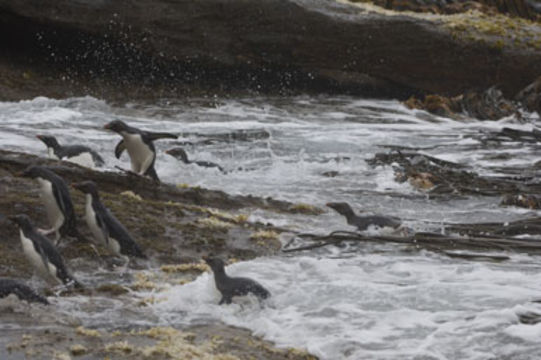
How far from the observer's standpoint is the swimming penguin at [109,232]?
7273mm

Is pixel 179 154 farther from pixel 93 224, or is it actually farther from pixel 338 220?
pixel 93 224

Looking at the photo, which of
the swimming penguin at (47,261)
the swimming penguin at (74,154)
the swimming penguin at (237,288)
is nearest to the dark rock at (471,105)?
the swimming penguin at (74,154)

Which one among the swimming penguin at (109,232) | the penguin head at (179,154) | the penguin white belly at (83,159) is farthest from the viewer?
the penguin head at (179,154)

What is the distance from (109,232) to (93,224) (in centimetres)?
14

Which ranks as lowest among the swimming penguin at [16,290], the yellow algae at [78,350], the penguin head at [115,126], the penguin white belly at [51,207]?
the yellow algae at [78,350]

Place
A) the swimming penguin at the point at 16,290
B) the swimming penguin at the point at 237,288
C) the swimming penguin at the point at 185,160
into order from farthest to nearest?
the swimming penguin at the point at 185,160 < the swimming penguin at the point at 237,288 < the swimming penguin at the point at 16,290

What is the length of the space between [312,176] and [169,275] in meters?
6.09

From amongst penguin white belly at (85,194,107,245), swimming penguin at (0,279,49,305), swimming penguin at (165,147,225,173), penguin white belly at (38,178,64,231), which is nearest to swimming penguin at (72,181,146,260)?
penguin white belly at (85,194,107,245)

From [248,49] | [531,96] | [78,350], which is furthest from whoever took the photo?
[531,96]

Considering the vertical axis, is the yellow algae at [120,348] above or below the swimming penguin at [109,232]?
below

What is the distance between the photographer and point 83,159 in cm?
1108

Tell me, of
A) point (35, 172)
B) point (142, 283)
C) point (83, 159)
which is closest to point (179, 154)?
point (83, 159)

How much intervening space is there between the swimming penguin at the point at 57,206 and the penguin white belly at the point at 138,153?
110 inches

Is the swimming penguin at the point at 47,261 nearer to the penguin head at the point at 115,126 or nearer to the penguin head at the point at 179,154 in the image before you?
the penguin head at the point at 115,126
